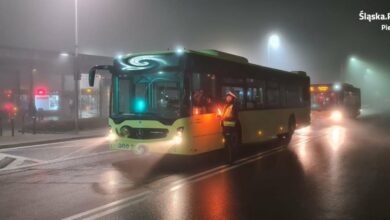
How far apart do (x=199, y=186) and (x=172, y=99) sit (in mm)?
2805

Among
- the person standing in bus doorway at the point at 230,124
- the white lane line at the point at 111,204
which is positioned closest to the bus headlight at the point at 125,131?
the person standing in bus doorway at the point at 230,124

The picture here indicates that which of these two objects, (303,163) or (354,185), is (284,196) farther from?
(303,163)

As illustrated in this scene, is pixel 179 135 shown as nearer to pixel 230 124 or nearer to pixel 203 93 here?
pixel 203 93

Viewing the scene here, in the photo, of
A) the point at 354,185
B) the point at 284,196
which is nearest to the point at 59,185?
the point at 284,196

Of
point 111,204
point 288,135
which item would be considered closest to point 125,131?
point 111,204

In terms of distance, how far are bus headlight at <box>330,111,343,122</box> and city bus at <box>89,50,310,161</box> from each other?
24736mm

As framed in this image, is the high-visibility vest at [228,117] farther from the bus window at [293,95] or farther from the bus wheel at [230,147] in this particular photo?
the bus window at [293,95]

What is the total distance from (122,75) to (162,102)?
4.53 feet

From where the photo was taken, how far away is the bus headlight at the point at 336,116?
3644 centimetres

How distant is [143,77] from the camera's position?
11.5 metres

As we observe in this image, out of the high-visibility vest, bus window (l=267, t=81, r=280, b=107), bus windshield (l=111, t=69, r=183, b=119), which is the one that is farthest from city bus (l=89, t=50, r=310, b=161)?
bus window (l=267, t=81, r=280, b=107)

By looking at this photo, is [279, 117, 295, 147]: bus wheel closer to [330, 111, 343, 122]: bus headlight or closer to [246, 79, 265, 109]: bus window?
[246, 79, 265, 109]: bus window

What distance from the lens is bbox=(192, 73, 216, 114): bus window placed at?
11000 mm

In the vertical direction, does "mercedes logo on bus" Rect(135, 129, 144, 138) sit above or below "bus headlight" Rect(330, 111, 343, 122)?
above
